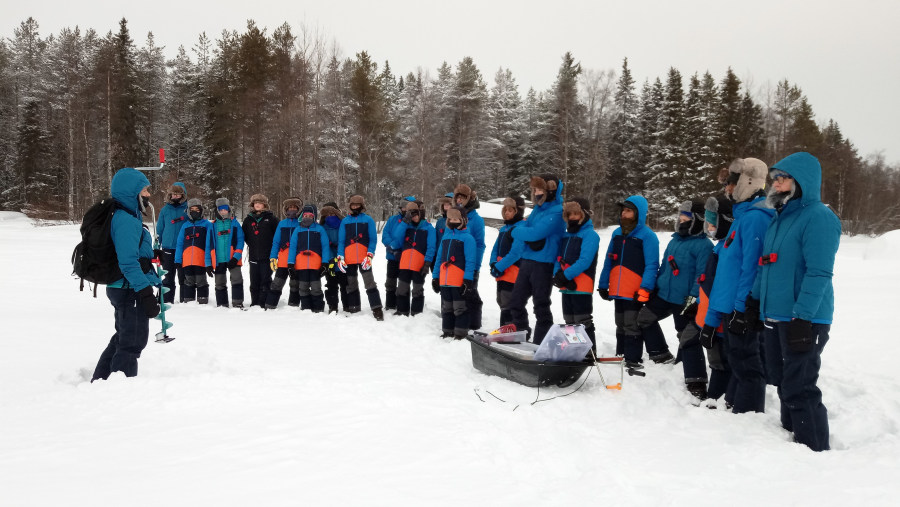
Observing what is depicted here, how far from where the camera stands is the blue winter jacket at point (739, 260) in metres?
4.18

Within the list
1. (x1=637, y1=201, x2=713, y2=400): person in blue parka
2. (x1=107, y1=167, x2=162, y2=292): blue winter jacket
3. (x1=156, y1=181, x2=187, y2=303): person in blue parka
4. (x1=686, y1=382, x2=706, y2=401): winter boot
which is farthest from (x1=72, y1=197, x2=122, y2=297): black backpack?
(x1=156, y1=181, x2=187, y2=303): person in blue parka

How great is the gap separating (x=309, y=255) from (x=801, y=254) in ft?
23.5

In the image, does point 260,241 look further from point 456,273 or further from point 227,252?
point 456,273

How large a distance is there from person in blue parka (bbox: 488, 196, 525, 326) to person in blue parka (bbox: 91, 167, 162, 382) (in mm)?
4134

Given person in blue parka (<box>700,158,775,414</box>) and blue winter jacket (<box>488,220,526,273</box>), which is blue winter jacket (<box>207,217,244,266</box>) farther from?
person in blue parka (<box>700,158,775,414</box>)

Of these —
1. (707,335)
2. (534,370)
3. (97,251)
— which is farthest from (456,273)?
(97,251)

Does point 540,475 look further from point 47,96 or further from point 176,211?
point 47,96

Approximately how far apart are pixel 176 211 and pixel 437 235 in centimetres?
525

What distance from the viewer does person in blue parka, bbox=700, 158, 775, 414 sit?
4.18 meters

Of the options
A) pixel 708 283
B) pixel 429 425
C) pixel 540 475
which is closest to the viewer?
→ pixel 540 475

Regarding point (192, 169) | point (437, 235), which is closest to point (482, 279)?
point (437, 235)

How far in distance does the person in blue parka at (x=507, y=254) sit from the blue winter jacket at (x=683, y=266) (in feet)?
5.85

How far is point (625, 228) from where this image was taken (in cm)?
616

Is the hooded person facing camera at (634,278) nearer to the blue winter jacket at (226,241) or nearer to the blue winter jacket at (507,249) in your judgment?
the blue winter jacket at (507,249)
